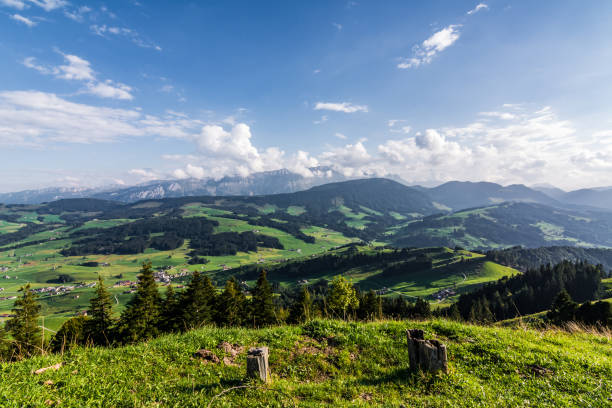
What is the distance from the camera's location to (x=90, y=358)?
29.6 ft

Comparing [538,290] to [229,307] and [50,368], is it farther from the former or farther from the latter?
[50,368]

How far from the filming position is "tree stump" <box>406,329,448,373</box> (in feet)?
26.9

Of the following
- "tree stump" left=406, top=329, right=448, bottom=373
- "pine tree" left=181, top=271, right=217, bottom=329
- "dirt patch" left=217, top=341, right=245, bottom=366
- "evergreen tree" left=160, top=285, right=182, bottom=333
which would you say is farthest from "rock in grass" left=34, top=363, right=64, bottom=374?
"evergreen tree" left=160, top=285, right=182, bottom=333

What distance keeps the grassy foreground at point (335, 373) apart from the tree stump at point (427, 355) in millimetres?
297

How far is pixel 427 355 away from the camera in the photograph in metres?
8.29

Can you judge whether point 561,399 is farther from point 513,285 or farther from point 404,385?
point 513,285

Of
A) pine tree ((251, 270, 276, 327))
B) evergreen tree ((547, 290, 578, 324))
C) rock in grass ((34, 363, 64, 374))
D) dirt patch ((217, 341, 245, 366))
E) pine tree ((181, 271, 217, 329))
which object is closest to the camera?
rock in grass ((34, 363, 64, 374))

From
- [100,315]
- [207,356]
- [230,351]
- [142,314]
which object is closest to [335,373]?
[230,351]

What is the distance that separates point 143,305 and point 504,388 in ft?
139

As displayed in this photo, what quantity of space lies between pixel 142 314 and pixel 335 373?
123 feet

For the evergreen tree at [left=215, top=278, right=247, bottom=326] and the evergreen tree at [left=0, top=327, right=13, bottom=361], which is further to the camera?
the evergreen tree at [left=215, top=278, right=247, bottom=326]

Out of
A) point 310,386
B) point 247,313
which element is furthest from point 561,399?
point 247,313

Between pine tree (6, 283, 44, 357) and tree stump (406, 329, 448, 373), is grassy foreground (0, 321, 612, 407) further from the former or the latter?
pine tree (6, 283, 44, 357)

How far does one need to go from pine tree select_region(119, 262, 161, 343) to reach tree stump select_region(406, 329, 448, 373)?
121ft
